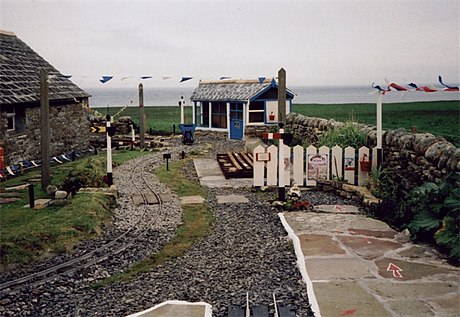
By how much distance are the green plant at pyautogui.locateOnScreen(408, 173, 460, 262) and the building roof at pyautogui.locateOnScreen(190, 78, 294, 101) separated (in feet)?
56.4

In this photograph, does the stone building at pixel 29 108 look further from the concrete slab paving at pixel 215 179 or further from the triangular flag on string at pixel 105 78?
the concrete slab paving at pixel 215 179

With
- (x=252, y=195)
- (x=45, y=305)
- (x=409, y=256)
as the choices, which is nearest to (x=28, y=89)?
(x=252, y=195)

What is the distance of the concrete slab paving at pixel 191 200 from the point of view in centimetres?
1202

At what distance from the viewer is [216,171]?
16.5 m

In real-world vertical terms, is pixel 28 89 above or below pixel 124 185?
above

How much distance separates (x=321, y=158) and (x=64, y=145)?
11.3 meters

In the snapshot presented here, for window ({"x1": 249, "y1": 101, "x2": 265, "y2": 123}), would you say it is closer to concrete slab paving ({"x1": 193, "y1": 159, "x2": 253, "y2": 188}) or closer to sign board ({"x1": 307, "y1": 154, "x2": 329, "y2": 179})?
concrete slab paving ({"x1": 193, "y1": 159, "x2": 253, "y2": 188})

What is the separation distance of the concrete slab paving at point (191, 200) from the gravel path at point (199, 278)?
1.43 m

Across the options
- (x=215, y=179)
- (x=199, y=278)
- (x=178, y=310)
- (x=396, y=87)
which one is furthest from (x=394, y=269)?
(x=215, y=179)

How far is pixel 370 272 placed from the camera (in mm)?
6914

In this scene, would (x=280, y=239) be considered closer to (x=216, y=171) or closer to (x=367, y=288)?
(x=367, y=288)

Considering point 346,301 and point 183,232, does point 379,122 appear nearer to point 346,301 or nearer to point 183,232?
point 183,232

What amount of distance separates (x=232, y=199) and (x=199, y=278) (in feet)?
16.9

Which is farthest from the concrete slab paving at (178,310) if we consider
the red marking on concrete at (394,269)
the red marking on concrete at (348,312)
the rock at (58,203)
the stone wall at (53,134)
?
the stone wall at (53,134)
